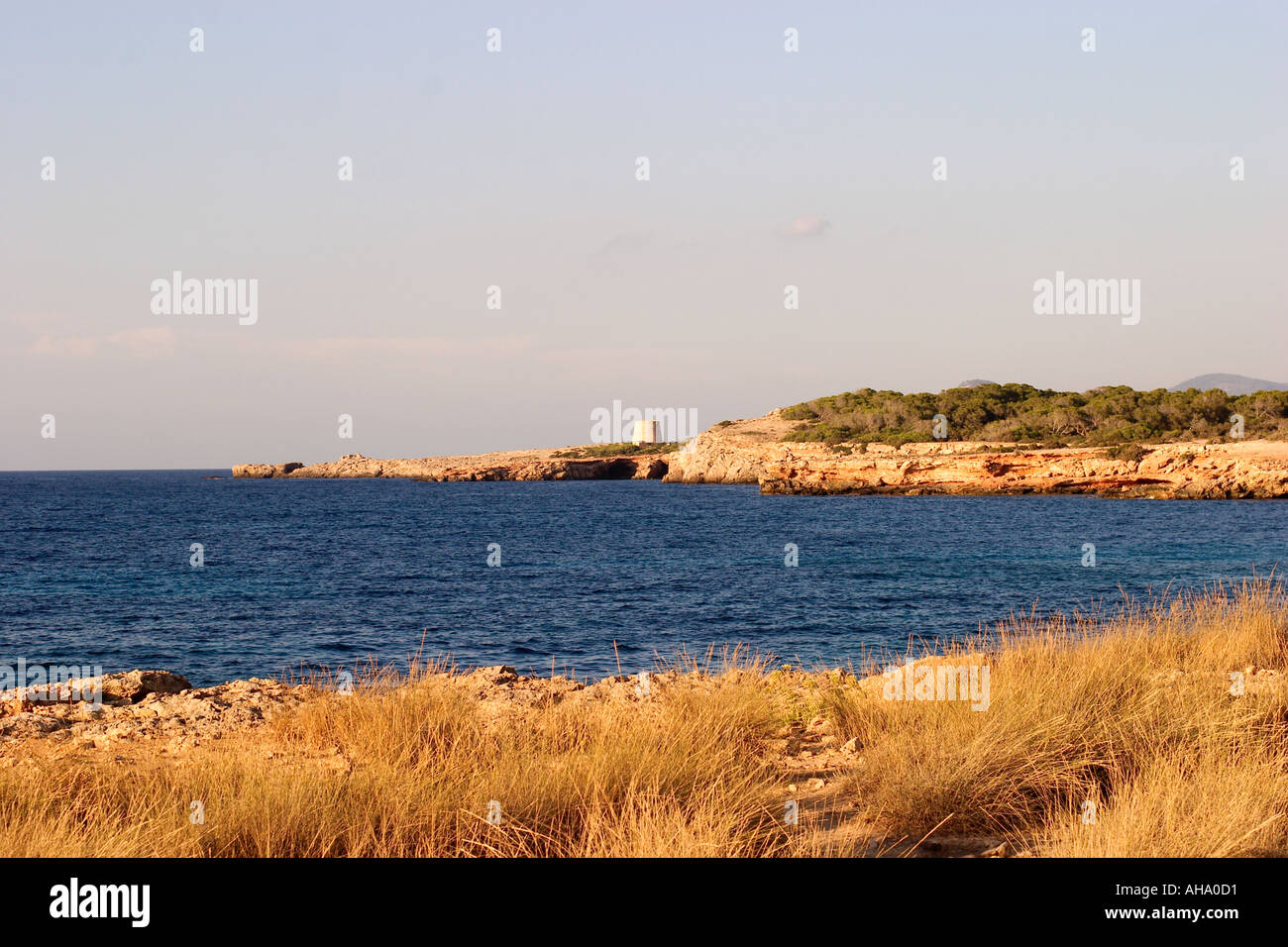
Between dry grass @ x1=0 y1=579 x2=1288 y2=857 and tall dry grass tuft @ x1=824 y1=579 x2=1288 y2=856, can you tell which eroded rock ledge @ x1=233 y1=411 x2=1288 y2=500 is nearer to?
tall dry grass tuft @ x1=824 y1=579 x2=1288 y2=856

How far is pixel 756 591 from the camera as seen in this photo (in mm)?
30156

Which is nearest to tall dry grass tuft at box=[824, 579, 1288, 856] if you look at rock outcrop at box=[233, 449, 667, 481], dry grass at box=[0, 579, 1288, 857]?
dry grass at box=[0, 579, 1288, 857]

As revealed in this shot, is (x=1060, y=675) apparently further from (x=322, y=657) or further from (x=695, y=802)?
(x=322, y=657)

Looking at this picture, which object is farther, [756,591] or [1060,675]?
[756,591]

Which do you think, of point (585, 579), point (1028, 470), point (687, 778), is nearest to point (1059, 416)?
point (1028, 470)

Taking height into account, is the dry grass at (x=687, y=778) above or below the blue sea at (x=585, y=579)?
above

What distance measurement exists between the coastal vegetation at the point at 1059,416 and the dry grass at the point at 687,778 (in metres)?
78.0

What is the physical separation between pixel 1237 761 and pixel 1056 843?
1786 millimetres

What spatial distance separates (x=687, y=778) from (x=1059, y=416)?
91359 millimetres

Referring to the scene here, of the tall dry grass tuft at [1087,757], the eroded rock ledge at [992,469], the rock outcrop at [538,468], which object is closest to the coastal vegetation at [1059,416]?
the eroded rock ledge at [992,469]

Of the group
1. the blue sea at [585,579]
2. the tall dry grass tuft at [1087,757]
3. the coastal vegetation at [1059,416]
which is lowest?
the blue sea at [585,579]

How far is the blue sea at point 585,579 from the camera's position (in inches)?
860

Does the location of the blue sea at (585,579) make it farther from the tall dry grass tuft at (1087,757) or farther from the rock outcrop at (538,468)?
→ the rock outcrop at (538,468)
